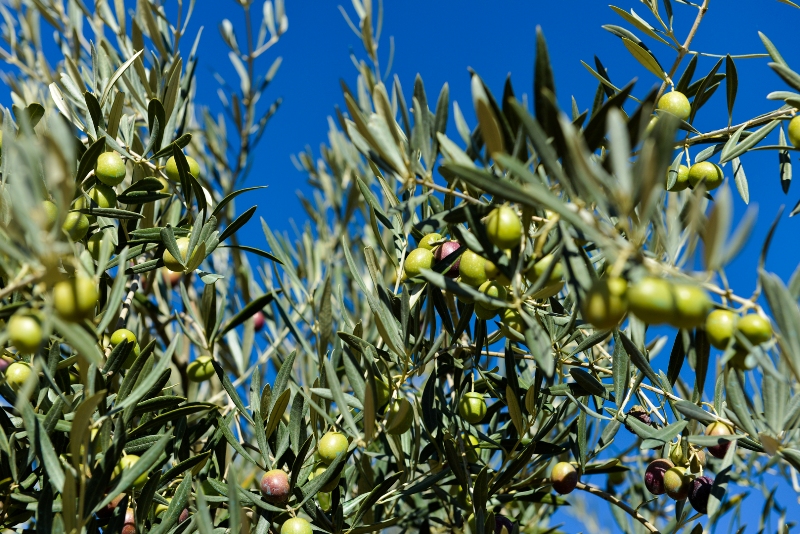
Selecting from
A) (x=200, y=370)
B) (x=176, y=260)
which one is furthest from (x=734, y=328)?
(x=200, y=370)

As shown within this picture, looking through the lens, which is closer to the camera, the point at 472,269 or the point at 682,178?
the point at 472,269

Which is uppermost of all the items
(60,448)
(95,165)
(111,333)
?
(95,165)

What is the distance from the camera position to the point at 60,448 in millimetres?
1052

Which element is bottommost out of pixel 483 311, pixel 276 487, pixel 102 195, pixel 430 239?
pixel 276 487

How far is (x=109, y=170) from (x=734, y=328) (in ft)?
3.06

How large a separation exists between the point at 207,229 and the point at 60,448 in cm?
42

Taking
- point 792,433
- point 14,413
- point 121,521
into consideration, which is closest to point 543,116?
point 792,433

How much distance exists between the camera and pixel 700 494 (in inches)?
45.6

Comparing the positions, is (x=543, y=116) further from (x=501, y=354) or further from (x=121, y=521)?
(x=121, y=521)

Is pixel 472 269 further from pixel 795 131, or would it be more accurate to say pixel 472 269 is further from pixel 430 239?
pixel 795 131

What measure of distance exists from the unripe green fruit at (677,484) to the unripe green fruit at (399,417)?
53 cm

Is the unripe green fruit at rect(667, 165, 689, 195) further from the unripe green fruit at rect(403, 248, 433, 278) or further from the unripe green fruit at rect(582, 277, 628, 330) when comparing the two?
the unripe green fruit at rect(582, 277, 628, 330)

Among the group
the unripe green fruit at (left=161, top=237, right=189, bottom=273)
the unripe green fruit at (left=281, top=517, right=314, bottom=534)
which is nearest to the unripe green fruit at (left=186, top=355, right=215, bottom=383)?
the unripe green fruit at (left=161, top=237, right=189, bottom=273)

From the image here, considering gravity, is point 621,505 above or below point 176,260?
below
